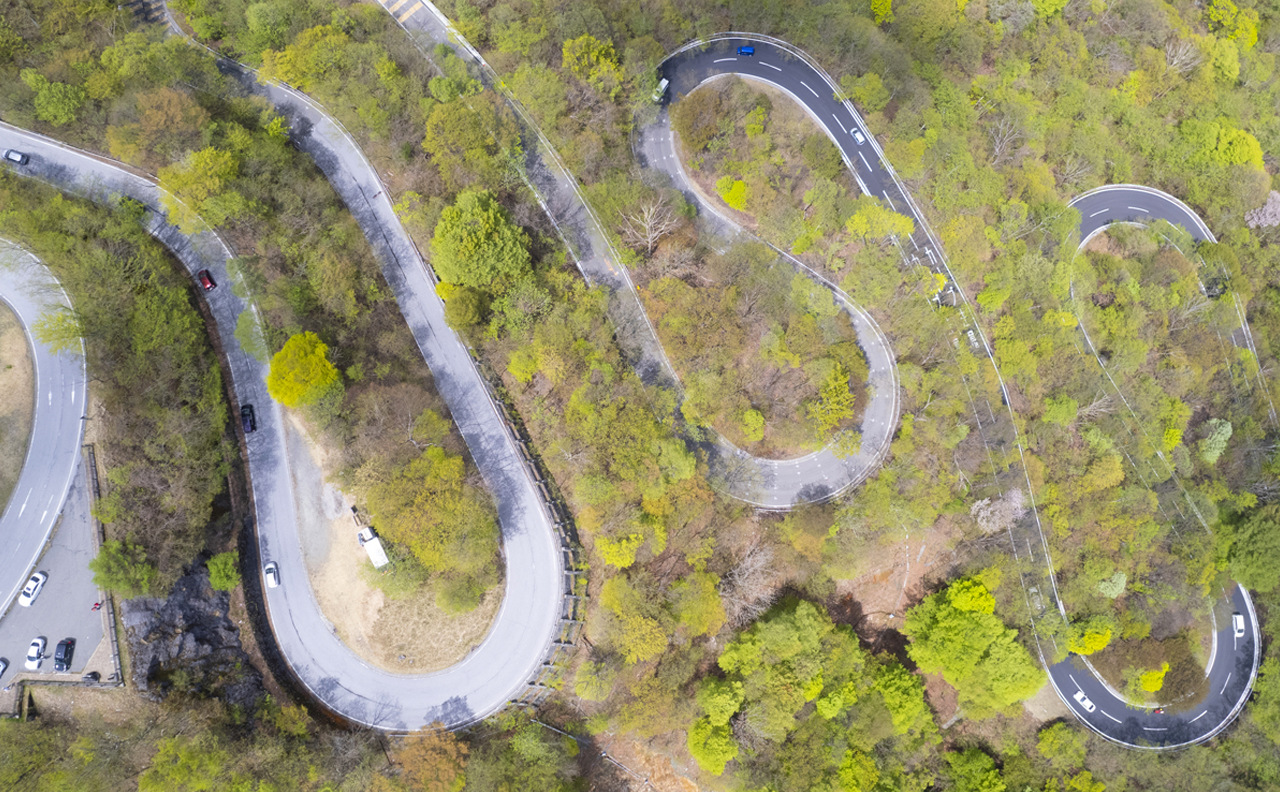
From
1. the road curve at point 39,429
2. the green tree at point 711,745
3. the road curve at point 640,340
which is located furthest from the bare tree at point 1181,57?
the road curve at point 39,429

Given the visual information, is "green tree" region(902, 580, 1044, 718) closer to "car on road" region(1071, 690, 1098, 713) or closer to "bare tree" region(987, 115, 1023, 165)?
"car on road" region(1071, 690, 1098, 713)

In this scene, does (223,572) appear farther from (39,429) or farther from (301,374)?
(39,429)

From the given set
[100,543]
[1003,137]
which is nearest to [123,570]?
[100,543]

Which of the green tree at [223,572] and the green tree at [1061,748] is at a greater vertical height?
the green tree at [223,572]

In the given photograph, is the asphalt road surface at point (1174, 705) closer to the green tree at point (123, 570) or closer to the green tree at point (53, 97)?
the green tree at point (123, 570)

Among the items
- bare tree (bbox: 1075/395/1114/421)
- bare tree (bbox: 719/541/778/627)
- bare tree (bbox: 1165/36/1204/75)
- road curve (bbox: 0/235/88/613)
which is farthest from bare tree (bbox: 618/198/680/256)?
bare tree (bbox: 1165/36/1204/75)

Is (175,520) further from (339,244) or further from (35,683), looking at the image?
(339,244)
